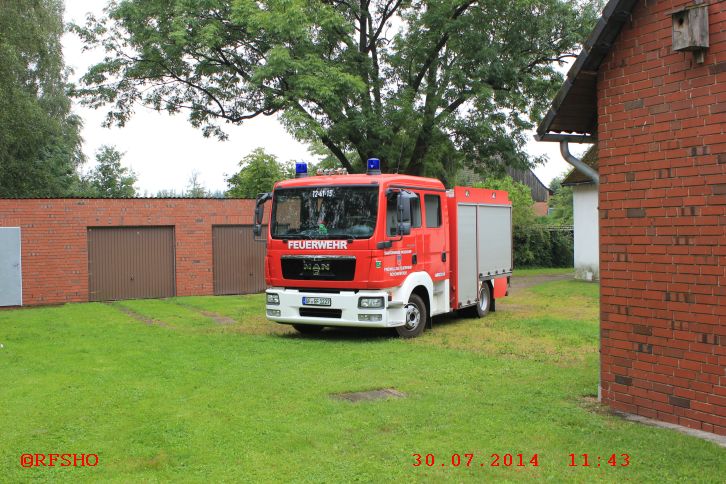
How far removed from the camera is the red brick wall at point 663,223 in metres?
6.11

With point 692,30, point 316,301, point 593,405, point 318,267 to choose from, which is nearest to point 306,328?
point 316,301

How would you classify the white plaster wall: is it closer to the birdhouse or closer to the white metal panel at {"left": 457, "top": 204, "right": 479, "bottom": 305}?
the white metal panel at {"left": 457, "top": 204, "right": 479, "bottom": 305}

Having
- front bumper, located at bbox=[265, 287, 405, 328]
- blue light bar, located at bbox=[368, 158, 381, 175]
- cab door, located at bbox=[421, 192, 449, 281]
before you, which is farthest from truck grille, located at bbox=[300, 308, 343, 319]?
blue light bar, located at bbox=[368, 158, 381, 175]

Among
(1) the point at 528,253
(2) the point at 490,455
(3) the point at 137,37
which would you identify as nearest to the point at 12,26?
(3) the point at 137,37

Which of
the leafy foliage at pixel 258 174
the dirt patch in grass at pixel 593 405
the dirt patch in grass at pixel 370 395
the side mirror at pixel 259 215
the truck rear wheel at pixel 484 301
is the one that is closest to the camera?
the dirt patch in grass at pixel 593 405

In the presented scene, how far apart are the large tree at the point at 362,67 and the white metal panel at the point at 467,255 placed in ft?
20.8

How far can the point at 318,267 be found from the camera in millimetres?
12000

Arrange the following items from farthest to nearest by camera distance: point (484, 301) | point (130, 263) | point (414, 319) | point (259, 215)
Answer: point (130, 263) < point (484, 301) < point (259, 215) < point (414, 319)

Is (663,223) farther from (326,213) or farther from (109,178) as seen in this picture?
(109,178)

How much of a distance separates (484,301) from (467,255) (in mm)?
1871

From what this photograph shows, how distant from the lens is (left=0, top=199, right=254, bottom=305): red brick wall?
19.5m

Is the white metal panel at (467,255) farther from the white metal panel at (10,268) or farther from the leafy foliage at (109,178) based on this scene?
the leafy foliage at (109,178)

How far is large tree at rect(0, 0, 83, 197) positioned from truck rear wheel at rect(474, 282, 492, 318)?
17.8m

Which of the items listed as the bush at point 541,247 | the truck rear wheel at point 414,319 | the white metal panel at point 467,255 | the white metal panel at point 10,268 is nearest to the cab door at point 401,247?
the truck rear wheel at point 414,319
